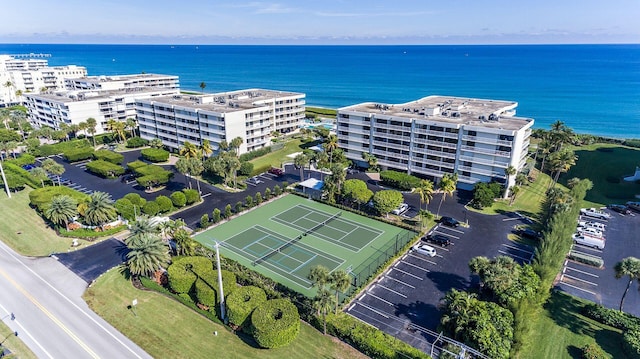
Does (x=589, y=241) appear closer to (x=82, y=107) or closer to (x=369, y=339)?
(x=369, y=339)

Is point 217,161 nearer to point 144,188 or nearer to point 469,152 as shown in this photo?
point 144,188

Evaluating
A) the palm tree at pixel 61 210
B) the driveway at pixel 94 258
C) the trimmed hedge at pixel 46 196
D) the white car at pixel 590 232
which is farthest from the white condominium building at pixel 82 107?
the white car at pixel 590 232

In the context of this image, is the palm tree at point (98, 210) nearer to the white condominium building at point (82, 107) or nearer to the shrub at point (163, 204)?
the shrub at point (163, 204)

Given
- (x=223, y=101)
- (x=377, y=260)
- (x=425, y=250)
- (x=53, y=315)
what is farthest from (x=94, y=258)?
(x=223, y=101)

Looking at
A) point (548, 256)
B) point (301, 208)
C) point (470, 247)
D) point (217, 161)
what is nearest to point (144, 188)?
point (217, 161)

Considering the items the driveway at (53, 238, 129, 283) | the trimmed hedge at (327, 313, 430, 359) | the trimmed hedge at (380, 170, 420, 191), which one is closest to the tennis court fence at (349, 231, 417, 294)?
the trimmed hedge at (327, 313, 430, 359)
